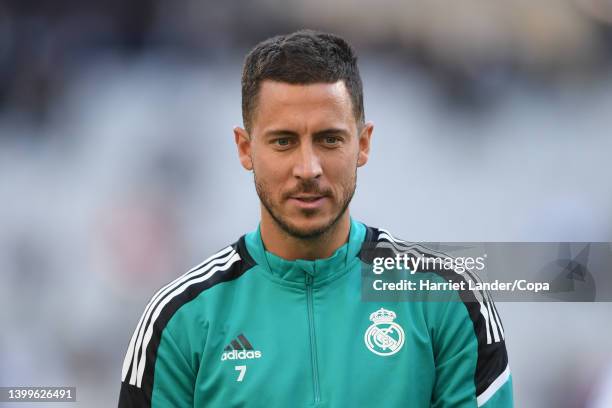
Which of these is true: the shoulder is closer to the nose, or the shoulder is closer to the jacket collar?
the jacket collar

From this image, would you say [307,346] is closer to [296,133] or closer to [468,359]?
[468,359]

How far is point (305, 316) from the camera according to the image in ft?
5.66

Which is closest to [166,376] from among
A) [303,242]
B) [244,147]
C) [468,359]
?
[303,242]

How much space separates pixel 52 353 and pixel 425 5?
1.67 metres

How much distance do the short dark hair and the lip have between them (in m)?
0.20

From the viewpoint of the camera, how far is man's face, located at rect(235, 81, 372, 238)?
5.43ft

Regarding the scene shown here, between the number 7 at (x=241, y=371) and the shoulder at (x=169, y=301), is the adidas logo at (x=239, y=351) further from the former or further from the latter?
the shoulder at (x=169, y=301)

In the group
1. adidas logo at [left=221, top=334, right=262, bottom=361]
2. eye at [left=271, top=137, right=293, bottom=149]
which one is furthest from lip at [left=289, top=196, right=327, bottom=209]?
adidas logo at [left=221, top=334, right=262, bottom=361]

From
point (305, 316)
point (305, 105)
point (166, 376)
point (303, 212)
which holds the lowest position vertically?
point (166, 376)

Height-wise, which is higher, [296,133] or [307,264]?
[296,133]

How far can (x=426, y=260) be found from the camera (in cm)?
180

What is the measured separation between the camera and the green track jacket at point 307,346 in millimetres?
1651

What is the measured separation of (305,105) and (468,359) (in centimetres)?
64

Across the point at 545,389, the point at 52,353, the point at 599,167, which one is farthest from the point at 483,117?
the point at 52,353
